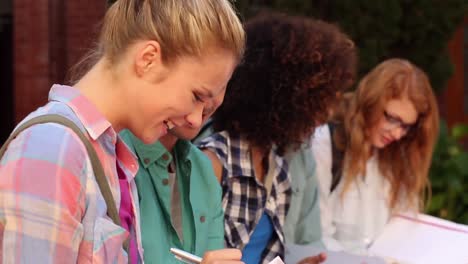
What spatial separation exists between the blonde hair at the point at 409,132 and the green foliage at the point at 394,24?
4.65 feet

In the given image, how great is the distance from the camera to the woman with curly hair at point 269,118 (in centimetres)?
253

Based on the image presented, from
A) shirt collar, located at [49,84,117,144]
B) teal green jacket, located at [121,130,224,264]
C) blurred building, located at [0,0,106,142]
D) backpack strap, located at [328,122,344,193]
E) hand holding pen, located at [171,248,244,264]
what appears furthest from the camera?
blurred building, located at [0,0,106,142]

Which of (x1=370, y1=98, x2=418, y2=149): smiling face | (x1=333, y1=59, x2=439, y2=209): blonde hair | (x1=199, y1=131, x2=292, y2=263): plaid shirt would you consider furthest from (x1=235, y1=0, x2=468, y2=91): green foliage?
(x1=199, y1=131, x2=292, y2=263): plaid shirt

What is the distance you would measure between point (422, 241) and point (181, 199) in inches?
43.8

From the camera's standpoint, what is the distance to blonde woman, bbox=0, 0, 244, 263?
1.39 m

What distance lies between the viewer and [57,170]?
1.40 metres

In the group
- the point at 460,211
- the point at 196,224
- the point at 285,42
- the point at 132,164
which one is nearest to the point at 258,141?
the point at 285,42

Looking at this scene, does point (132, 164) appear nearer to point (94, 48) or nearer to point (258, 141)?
A: point (94, 48)

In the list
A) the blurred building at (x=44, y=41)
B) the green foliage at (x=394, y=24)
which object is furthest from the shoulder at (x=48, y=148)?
the blurred building at (x=44, y=41)

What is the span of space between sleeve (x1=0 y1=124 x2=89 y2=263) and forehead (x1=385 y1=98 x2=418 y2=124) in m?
2.08

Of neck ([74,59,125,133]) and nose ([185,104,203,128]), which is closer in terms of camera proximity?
neck ([74,59,125,133])

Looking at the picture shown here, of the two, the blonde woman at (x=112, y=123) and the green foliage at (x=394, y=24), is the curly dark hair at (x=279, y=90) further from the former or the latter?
the green foliage at (x=394, y=24)

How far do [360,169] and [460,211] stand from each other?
7.04 ft

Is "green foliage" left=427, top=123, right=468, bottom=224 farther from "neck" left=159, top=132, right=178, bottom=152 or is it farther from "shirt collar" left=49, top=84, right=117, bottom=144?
"shirt collar" left=49, top=84, right=117, bottom=144
